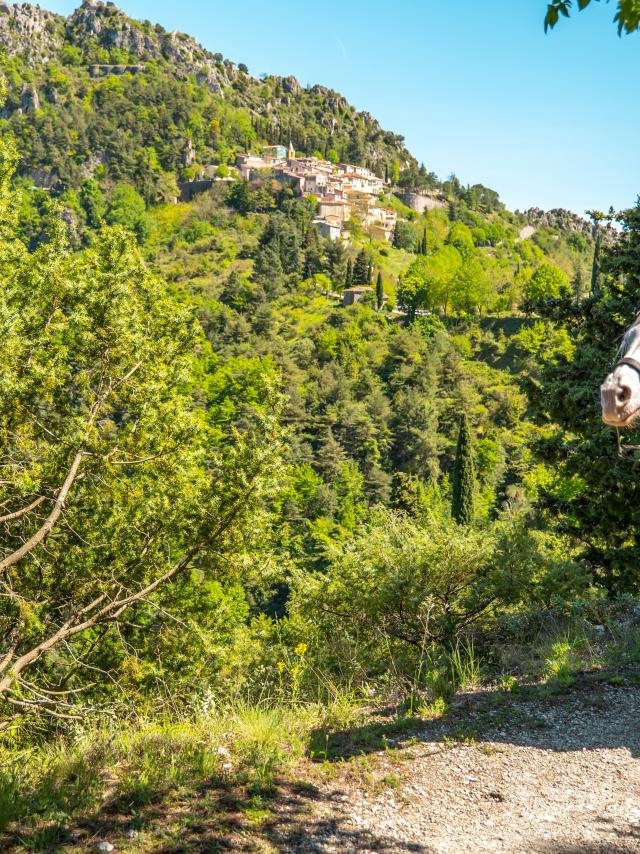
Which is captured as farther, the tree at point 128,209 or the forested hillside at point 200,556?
the tree at point 128,209

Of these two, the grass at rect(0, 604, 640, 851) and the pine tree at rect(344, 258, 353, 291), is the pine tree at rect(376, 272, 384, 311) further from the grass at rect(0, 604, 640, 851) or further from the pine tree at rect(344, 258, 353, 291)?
the grass at rect(0, 604, 640, 851)

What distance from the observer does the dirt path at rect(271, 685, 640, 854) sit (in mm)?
3164

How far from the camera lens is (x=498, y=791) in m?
3.63

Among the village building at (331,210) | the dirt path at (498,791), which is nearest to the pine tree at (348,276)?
the village building at (331,210)

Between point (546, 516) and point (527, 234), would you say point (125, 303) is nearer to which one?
point (546, 516)

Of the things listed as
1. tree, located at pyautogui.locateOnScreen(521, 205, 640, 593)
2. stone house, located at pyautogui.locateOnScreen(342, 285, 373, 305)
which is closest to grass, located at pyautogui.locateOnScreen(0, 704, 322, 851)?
tree, located at pyautogui.locateOnScreen(521, 205, 640, 593)

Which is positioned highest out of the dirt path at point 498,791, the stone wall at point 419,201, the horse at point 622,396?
the stone wall at point 419,201

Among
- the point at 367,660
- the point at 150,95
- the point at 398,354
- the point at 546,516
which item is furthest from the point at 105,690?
the point at 150,95

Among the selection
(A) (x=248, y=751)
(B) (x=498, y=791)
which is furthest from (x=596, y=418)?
(A) (x=248, y=751)

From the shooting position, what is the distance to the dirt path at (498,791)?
3164 mm

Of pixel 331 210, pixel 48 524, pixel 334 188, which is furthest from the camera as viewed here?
pixel 334 188

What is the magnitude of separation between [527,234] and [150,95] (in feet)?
282

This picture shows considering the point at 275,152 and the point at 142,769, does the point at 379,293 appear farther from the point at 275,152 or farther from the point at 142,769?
the point at 142,769

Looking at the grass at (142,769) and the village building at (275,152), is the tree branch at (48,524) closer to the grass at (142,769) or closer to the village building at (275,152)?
the grass at (142,769)
